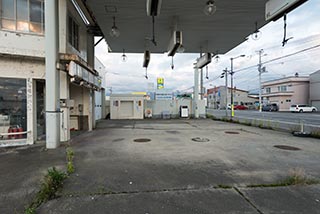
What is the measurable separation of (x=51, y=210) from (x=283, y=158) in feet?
19.2

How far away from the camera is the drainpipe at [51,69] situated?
18.4ft

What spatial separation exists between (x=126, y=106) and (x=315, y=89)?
41609mm

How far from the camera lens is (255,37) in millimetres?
7672

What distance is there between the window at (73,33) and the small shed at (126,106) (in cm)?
1008

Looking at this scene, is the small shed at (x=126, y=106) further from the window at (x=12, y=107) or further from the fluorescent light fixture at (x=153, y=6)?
the fluorescent light fixture at (x=153, y=6)

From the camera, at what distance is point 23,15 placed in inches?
246

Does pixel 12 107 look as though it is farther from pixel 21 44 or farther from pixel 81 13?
pixel 81 13

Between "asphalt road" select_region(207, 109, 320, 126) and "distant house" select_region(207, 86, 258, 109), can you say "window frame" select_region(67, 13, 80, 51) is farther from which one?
"distant house" select_region(207, 86, 258, 109)

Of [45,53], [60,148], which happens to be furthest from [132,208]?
[45,53]

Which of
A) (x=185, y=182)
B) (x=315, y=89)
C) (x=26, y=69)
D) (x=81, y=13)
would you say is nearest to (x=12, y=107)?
(x=26, y=69)

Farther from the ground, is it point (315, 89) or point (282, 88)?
point (282, 88)

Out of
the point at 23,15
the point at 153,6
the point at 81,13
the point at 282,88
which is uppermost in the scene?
the point at 81,13

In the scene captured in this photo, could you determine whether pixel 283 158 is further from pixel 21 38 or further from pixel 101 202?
pixel 21 38

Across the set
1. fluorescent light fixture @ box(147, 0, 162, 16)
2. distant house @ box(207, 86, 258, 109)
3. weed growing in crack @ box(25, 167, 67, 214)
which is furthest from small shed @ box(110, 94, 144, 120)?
distant house @ box(207, 86, 258, 109)
